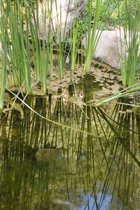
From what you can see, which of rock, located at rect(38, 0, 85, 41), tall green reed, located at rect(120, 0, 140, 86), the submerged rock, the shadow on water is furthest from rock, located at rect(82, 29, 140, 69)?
the submerged rock

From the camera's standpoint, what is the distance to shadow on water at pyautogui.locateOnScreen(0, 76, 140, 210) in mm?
1689

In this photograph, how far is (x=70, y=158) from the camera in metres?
1.99

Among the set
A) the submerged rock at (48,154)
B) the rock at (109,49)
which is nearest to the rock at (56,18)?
the rock at (109,49)

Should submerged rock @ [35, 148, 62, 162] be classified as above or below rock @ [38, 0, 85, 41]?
below

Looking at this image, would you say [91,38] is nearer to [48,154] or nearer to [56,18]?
[56,18]

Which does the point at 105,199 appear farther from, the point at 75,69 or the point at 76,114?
the point at 75,69

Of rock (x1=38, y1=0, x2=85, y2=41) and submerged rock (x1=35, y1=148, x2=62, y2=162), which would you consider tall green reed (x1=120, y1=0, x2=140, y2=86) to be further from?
submerged rock (x1=35, y1=148, x2=62, y2=162)

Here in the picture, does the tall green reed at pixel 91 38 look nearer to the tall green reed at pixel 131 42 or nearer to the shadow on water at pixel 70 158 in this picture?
the tall green reed at pixel 131 42

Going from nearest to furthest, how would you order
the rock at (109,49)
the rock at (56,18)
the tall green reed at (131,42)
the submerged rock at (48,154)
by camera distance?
the submerged rock at (48,154), the rock at (56,18), the tall green reed at (131,42), the rock at (109,49)

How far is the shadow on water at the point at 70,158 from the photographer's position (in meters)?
1.69

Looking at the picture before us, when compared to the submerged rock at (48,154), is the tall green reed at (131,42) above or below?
above

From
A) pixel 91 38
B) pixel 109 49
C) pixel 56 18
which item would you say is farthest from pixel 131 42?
pixel 56 18

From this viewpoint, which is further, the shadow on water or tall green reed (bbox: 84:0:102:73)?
tall green reed (bbox: 84:0:102:73)

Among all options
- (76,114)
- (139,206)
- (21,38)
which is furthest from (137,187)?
(21,38)
